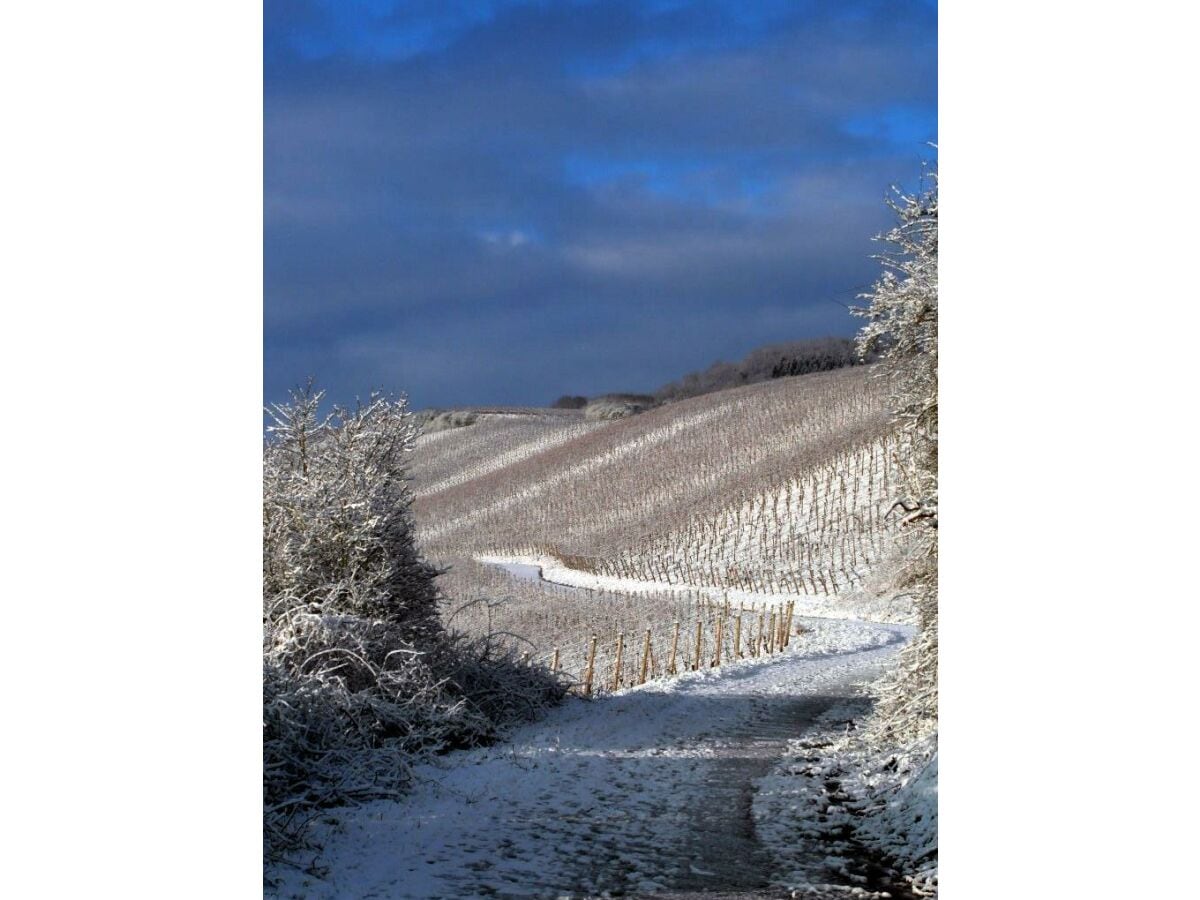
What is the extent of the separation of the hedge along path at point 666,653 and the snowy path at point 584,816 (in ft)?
7.96

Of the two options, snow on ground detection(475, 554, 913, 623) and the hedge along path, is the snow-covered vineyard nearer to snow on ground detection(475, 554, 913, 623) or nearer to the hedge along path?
the hedge along path

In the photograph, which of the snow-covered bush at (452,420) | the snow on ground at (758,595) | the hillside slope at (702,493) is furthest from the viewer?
the snow-covered bush at (452,420)

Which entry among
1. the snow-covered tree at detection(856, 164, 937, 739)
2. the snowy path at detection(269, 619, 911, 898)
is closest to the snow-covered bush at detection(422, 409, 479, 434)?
the snowy path at detection(269, 619, 911, 898)

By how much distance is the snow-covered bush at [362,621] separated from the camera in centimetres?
844

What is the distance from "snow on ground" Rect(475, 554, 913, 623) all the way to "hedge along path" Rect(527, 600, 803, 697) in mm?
1515

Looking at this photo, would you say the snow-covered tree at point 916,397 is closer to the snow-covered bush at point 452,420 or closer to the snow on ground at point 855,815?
the snow on ground at point 855,815

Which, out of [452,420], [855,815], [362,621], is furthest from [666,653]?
[452,420]

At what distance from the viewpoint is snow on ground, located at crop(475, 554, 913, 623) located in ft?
80.2

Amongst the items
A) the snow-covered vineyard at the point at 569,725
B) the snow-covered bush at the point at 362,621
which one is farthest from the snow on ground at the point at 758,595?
the snow-covered bush at the point at 362,621
